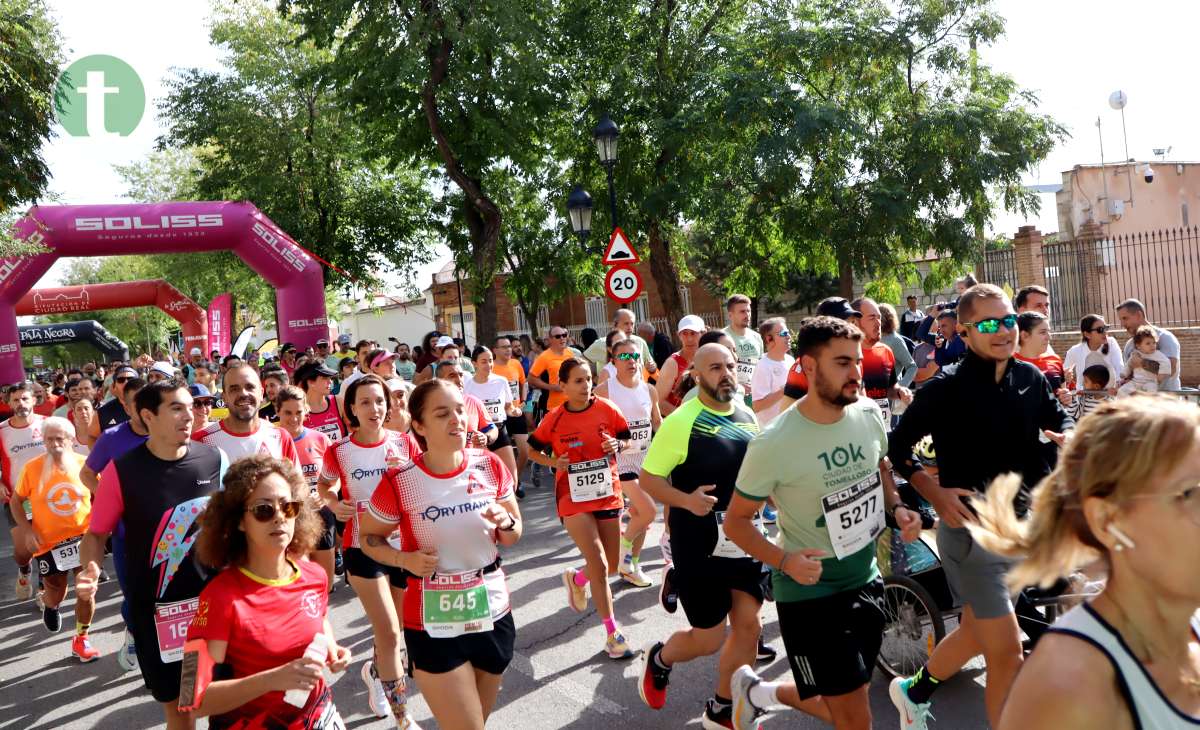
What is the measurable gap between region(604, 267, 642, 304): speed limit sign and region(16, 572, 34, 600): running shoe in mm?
7664

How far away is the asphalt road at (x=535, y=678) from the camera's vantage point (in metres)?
5.21

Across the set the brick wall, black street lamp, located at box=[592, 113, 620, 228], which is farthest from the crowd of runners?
the brick wall

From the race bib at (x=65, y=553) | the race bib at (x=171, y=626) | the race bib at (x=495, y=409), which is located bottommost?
the race bib at (x=65, y=553)

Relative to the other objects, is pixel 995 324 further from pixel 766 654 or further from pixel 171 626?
pixel 171 626

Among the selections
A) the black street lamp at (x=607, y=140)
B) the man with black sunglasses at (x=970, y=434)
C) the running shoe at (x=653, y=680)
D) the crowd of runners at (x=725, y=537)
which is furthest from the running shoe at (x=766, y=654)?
the black street lamp at (x=607, y=140)

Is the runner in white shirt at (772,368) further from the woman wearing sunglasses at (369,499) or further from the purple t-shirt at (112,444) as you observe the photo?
the purple t-shirt at (112,444)

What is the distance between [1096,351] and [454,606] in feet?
28.7

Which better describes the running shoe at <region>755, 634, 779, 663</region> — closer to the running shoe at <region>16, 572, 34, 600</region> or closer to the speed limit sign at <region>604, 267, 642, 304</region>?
the running shoe at <region>16, 572, 34, 600</region>

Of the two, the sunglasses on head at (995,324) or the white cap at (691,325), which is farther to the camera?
the white cap at (691,325)

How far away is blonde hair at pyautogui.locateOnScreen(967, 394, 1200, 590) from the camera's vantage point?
1.73 m

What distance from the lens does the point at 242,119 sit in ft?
96.5

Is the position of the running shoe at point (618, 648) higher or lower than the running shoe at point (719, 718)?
lower

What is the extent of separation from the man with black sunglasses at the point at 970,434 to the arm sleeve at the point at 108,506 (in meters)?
3.50

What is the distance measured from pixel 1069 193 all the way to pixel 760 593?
28320 mm
